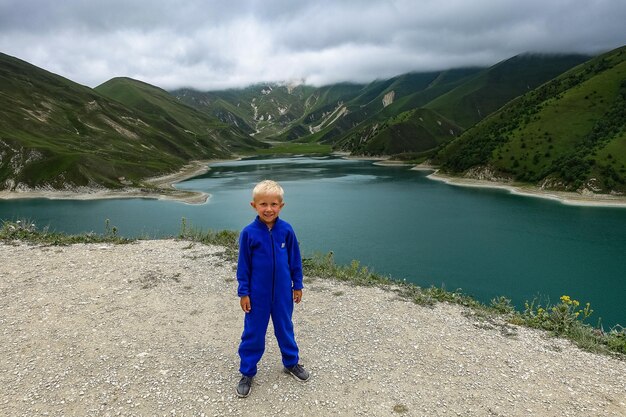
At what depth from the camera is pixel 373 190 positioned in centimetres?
10044

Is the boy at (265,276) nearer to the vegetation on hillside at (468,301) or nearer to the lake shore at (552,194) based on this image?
the vegetation on hillside at (468,301)

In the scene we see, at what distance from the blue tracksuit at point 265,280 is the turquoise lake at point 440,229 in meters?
17.0

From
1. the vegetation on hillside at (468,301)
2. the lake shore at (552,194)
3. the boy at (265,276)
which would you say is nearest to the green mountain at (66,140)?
the vegetation on hillside at (468,301)

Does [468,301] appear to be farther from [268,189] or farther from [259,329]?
[268,189]

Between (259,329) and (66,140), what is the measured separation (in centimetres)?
15291

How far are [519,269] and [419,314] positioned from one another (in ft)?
112

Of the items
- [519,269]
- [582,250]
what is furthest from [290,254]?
[582,250]

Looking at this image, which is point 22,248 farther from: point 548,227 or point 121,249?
point 548,227

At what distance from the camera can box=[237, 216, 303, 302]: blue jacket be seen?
6.74 metres

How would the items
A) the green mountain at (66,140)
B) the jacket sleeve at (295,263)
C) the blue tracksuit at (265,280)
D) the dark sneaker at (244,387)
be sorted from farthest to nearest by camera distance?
1. the green mountain at (66,140)
2. the jacket sleeve at (295,263)
3. the dark sneaker at (244,387)
4. the blue tracksuit at (265,280)

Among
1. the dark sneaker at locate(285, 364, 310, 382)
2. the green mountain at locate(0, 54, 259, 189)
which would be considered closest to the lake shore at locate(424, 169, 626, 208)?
the dark sneaker at locate(285, 364, 310, 382)

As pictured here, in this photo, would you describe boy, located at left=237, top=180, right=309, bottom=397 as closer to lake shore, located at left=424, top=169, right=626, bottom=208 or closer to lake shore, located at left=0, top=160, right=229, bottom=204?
lake shore, located at left=0, top=160, right=229, bottom=204

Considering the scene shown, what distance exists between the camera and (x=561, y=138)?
11194 cm

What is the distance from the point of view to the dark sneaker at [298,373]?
7435mm
